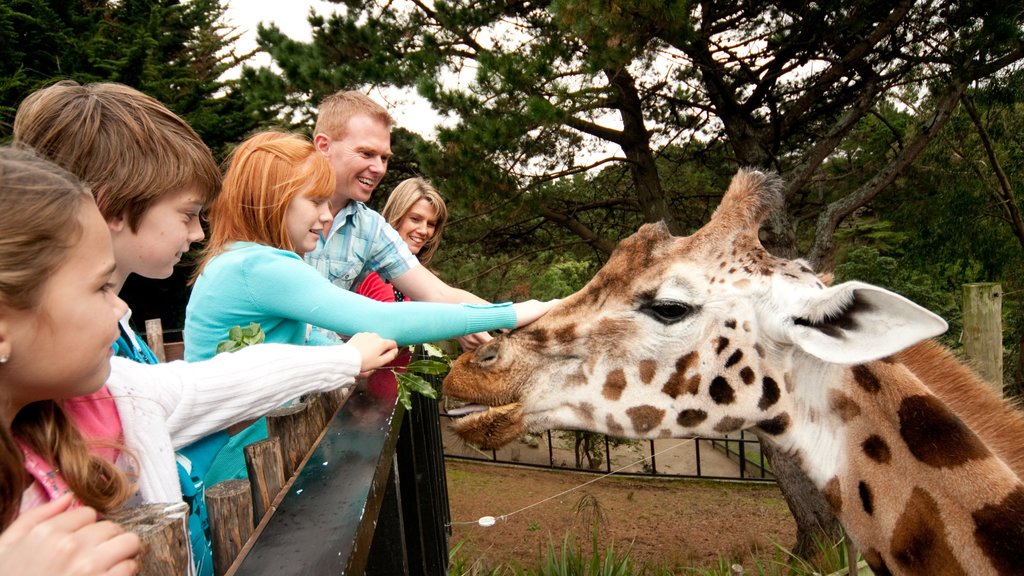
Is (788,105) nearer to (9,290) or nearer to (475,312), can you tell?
(475,312)

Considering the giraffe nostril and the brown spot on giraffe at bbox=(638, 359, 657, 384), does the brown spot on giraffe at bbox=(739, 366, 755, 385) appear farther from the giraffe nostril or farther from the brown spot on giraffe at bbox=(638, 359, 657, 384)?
the giraffe nostril

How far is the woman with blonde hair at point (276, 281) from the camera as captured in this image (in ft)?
6.14

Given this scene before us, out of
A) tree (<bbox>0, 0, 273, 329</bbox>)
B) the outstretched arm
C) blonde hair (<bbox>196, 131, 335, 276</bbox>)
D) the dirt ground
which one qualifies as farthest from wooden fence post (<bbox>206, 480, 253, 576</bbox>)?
tree (<bbox>0, 0, 273, 329</bbox>)

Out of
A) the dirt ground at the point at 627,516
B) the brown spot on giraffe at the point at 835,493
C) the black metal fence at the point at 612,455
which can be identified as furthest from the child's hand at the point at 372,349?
the black metal fence at the point at 612,455

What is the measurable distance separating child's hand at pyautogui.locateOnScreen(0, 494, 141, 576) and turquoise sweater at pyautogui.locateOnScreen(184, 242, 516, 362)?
41.8 inches

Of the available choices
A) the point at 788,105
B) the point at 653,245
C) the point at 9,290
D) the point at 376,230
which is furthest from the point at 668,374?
the point at 788,105

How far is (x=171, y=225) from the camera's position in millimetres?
1658

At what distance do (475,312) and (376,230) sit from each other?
1.14 m

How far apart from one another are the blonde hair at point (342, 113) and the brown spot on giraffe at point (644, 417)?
1.89 m

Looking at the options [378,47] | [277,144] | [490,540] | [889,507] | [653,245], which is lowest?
[490,540]

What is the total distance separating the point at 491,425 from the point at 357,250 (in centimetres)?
120

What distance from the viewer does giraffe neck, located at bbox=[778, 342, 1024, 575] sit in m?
1.87

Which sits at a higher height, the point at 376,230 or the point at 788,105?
the point at 788,105

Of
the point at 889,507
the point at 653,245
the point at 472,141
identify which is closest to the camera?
the point at 889,507
